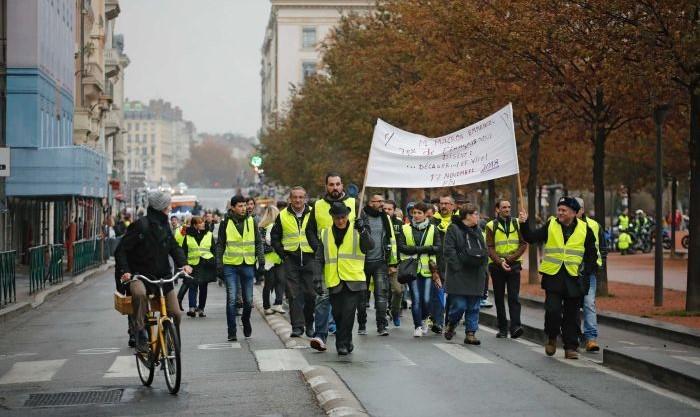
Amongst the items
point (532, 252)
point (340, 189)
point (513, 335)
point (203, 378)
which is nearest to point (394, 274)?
point (513, 335)

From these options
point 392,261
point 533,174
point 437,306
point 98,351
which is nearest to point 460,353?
point 392,261

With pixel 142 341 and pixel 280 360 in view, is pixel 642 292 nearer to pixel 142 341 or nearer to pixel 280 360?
pixel 280 360

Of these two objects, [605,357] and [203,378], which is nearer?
[203,378]

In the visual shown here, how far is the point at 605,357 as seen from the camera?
14773 millimetres

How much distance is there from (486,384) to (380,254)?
5.39 metres

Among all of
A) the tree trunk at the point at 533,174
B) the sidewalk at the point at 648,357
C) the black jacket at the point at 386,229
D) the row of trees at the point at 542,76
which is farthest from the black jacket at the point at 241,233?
the tree trunk at the point at 533,174

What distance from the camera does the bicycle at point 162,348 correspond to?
1234 cm

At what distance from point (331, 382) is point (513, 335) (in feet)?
20.0

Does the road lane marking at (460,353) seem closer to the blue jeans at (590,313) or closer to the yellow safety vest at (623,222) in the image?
the blue jeans at (590,313)

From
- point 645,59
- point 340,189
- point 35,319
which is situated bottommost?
point 35,319

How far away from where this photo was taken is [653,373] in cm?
1331

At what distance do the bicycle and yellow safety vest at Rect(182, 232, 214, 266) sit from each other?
36.0 ft

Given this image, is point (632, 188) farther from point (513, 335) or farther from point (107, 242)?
point (513, 335)

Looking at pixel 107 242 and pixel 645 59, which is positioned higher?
pixel 645 59
